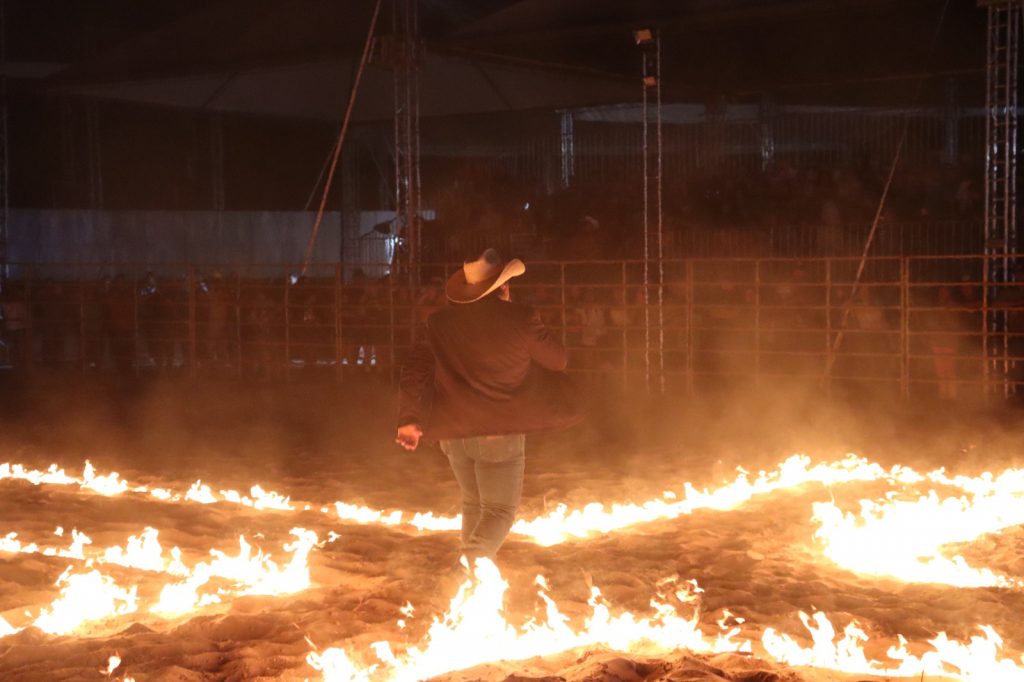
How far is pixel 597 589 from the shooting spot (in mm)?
5719

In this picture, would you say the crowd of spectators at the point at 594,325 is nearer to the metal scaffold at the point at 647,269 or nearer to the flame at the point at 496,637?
the metal scaffold at the point at 647,269

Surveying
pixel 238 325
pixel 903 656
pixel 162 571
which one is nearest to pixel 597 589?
pixel 903 656

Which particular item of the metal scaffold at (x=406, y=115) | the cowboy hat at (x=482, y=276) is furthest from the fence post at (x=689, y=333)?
the cowboy hat at (x=482, y=276)

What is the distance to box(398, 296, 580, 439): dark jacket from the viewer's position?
5.28 meters

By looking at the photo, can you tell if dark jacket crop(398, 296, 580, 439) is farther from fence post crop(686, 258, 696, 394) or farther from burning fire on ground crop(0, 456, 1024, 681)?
fence post crop(686, 258, 696, 394)

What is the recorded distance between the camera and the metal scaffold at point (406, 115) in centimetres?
1506

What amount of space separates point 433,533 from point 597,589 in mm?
1841

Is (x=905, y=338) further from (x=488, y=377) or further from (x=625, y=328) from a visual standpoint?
(x=488, y=377)

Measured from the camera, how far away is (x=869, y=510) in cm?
772

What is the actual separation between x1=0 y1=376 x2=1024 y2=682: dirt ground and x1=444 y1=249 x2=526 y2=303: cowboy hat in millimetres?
1375

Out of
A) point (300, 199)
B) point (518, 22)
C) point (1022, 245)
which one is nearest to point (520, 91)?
point (518, 22)

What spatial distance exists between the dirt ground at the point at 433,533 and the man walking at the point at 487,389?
1.90 ft

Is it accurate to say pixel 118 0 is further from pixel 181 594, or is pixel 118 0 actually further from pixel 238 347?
pixel 181 594

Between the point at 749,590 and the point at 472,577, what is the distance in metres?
1.48
